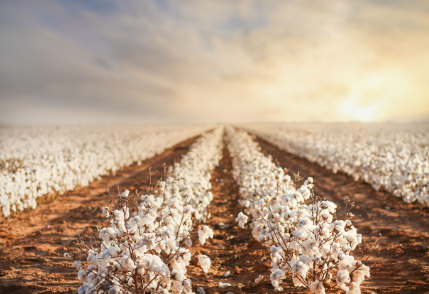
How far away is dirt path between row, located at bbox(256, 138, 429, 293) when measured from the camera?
4.76 meters

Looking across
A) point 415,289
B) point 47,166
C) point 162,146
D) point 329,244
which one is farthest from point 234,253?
point 162,146

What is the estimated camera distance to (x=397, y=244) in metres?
6.42

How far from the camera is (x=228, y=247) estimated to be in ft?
22.5

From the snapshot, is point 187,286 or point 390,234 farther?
point 390,234

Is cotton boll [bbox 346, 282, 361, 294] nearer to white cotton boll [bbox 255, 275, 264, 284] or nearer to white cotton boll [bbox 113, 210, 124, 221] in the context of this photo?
white cotton boll [bbox 255, 275, 264, 284]

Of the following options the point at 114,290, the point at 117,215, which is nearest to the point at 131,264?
the point at 114,290

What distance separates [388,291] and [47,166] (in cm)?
1251

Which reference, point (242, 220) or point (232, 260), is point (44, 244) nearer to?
point (232, 260)

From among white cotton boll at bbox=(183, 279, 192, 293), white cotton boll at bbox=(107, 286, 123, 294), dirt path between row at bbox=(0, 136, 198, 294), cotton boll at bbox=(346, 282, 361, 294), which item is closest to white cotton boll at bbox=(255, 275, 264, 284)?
cotton boll at bbox=(346, 282, 361, 294)

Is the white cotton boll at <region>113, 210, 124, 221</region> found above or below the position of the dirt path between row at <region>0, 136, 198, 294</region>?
above

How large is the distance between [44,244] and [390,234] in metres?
9.57

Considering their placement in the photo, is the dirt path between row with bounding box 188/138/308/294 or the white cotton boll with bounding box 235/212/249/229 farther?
the white cotton boll with bounding box 235/212/249/229

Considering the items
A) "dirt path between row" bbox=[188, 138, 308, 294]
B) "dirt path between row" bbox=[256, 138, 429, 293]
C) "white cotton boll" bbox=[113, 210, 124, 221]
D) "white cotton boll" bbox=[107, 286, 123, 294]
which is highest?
"white cotton boll" bbox=[113, 210, 124, 221]

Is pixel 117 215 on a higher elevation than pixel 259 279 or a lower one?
higher
